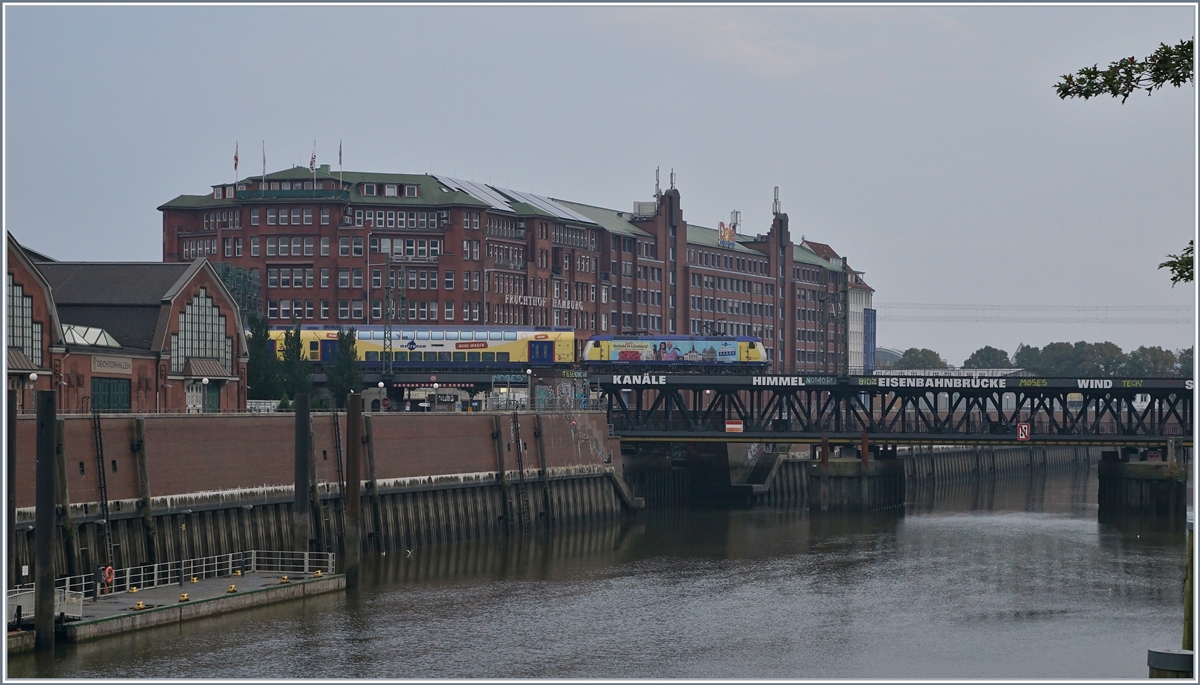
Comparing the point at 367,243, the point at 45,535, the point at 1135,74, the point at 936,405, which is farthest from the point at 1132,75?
the point at 367,243

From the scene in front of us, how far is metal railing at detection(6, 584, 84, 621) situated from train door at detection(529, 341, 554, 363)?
88.3m

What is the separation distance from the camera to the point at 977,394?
116625 millimetres

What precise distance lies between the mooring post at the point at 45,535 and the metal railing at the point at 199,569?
4.64 metres

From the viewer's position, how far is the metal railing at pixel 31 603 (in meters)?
55.9

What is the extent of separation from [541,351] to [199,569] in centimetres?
7611

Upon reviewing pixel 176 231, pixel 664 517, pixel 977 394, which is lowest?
pixel 664 517

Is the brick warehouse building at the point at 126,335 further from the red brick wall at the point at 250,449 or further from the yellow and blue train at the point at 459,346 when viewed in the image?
the yellow and blue train at the point at 459,346

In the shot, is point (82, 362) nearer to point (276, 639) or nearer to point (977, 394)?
point (276, 639)

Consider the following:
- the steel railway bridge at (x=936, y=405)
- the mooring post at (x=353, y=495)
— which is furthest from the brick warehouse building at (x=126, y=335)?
the steel railway bridge at (x=936, y=405)

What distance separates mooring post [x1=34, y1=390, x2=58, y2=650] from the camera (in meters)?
52.9

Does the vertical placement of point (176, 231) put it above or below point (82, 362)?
above

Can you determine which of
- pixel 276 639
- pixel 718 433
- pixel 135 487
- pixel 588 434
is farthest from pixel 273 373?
pixel 276 639

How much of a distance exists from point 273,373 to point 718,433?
2866cm

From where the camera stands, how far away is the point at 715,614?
67438mm
